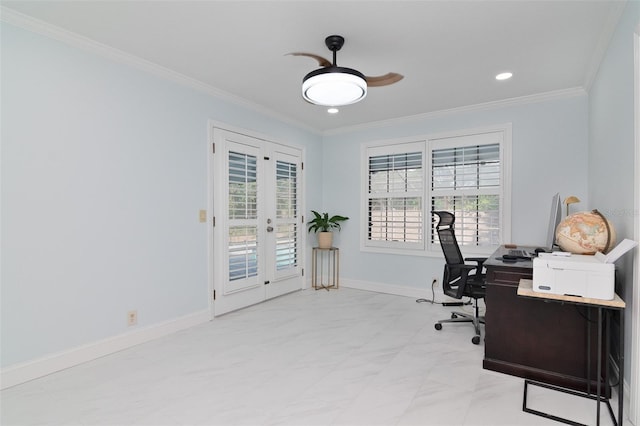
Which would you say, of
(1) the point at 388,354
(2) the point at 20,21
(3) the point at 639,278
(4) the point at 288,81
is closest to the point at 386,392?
(1) the point at 388,354

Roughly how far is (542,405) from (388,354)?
1.10 m

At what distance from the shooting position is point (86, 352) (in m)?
2.71

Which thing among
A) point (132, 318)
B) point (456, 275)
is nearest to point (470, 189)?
point (456, 275)

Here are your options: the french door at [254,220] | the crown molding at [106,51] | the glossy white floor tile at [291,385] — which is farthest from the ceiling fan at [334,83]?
the glossy white floor tile at [291,385]

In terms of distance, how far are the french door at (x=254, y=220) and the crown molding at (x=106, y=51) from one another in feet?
1.38

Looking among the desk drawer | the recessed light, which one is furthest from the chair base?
the recessed light

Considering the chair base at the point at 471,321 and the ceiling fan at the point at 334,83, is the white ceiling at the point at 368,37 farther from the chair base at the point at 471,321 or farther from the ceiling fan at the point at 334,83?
the chair base at the point at 471,321

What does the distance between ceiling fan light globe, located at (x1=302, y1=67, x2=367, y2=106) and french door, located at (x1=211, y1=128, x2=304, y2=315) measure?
5.37 feet

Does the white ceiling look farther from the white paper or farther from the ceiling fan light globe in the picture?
the white paper

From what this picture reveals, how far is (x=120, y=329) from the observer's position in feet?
9.68

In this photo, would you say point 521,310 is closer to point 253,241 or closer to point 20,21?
point 253,241

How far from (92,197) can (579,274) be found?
3.46 m

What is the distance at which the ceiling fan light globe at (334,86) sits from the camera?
7.99 ft

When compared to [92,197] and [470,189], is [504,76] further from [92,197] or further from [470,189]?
[92,197]
